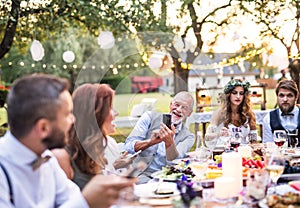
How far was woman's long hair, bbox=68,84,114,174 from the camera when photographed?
6.42 ft

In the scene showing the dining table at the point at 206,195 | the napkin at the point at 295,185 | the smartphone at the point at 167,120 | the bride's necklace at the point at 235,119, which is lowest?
the dining table at the point at 206,195

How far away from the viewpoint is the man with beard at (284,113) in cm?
399

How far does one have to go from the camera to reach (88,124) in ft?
6.55

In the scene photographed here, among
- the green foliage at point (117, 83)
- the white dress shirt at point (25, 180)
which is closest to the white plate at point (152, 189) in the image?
the white dress shirt at point (25, 180)

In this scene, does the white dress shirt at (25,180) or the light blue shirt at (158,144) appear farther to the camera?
the light blue shirt at (158,144)

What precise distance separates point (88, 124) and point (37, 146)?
54 cm

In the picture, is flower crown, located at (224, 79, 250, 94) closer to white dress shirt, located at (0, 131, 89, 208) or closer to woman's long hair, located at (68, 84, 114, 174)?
woman's long hair, located at (68, 84, 114, 174)

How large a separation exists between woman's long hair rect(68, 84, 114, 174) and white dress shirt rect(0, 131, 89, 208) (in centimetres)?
29

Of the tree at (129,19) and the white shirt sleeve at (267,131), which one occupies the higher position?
the tree at (129,19)

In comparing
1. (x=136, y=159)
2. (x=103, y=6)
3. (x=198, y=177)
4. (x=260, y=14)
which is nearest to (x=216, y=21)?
(x=260, y=14)

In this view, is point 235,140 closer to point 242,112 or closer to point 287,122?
point 242,112

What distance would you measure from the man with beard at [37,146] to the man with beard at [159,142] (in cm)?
143

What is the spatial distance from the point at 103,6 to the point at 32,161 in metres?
5.15

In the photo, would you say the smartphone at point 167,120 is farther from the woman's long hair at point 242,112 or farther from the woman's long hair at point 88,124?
the woman's long hair at point 242,112
